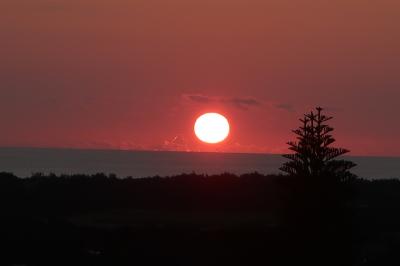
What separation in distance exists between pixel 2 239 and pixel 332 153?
13.3 metres

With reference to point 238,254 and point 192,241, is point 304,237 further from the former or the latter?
point 192,241

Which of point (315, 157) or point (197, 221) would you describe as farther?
point (197, 221)

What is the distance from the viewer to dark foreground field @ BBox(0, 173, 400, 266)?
31672mm

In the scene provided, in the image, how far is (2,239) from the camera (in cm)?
3909

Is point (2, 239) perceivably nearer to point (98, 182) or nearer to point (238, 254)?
point (238, 254)

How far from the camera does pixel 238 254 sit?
123 ft

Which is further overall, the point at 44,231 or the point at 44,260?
the point at 44,231

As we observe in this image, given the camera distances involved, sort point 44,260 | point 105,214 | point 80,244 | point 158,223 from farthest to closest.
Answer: point 105,214 < point 158,223 < point 80,244 < point 44,260

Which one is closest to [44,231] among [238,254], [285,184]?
[238,254]

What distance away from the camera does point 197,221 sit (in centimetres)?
4816

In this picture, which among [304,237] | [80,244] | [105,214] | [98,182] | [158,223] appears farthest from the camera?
[98,182]

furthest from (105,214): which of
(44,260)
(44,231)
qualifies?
(44,260)

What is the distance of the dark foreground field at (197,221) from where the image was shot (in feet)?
104

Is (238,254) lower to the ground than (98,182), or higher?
lower
